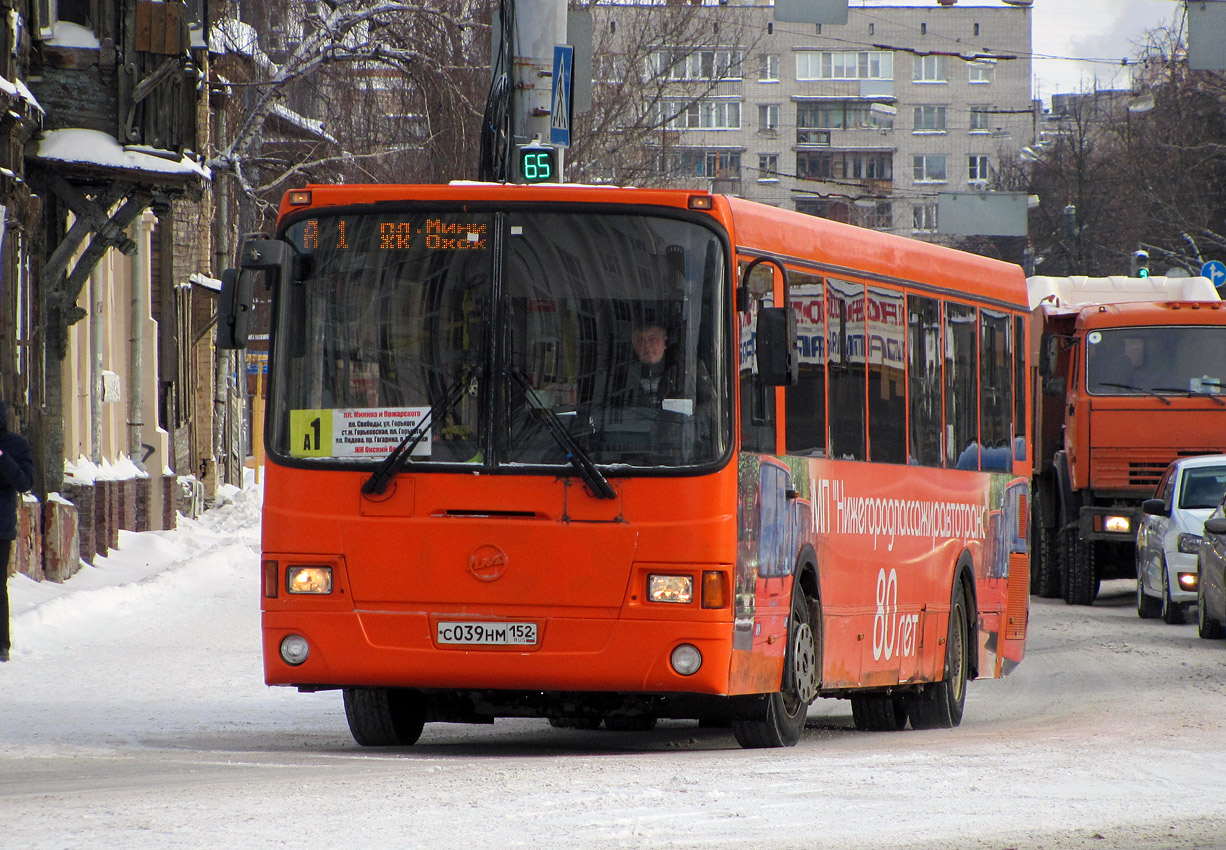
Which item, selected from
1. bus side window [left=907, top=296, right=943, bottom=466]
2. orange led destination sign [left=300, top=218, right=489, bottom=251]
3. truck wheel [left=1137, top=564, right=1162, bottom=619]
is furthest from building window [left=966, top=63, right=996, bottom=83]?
orange led destination sign [left=300, top=218, right=489, bottom=251]

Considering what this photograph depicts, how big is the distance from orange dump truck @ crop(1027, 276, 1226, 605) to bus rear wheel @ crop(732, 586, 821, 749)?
14.4 metres

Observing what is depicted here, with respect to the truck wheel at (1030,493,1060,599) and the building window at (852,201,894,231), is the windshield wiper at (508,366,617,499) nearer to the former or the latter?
the truck wheel at (1030,493,1060,599)

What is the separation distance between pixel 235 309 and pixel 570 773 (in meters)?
2.63

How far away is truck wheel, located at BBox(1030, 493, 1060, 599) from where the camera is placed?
86.8 feet

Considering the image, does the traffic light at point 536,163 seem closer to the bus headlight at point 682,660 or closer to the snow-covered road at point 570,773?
the snow-covered road at point 570,773

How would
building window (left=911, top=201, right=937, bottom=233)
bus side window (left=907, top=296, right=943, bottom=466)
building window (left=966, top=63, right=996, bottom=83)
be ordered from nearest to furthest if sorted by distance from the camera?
bus side window (left=907, top=296, right=943, bottom=466) → building window (left=911, top=201, right=937, bottom=233) → building window (left=966, top=63, right=996, bottom=83)

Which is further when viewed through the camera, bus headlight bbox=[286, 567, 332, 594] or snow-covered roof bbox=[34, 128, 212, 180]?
snow-covered roof bbox=[34, 128, 212, 180]

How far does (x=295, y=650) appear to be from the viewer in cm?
978

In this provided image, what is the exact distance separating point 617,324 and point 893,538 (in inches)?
126

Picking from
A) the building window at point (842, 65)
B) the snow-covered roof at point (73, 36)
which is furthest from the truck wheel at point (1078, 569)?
the building window at point (842, 65)

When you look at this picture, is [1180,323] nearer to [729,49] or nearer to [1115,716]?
[1115,716]

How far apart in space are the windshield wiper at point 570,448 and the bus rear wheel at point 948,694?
14.6ft

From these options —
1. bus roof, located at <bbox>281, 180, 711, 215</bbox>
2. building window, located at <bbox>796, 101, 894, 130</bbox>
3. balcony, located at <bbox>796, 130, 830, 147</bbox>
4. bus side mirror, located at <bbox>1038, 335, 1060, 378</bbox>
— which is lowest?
bus side mirror, located at <bbox>1038, 335, 1060, 378</bbox>

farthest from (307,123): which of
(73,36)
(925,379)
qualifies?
(925,379)
